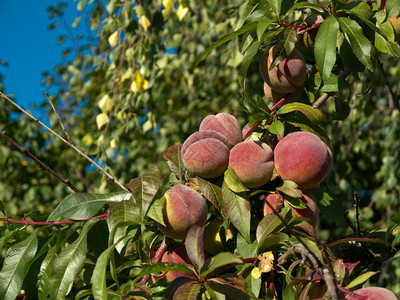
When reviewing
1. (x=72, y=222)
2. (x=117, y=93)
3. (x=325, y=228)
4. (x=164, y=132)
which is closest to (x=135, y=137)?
(x=164, y=132)

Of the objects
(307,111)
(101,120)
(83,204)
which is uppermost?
(83,204)

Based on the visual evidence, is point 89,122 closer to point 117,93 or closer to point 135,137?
point 135,137

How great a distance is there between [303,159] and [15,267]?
481mm

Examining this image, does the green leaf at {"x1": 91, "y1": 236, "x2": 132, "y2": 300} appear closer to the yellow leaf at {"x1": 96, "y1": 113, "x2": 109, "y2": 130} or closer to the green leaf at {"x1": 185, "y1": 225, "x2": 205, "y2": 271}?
the green leaf at {"x1": 185, "y1": 225, "x2": 205, "y2": 271}

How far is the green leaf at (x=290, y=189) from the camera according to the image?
78cm

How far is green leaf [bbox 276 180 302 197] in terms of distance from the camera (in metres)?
0.78

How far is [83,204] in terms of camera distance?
821mm

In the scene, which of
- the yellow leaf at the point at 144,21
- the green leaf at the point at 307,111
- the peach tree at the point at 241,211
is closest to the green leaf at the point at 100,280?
the peach tree at the point at 241,211

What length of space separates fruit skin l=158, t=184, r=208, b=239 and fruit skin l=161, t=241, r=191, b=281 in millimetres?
26

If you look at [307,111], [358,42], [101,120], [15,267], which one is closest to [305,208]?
[307,111]

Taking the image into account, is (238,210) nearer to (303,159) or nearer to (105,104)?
(303,159)

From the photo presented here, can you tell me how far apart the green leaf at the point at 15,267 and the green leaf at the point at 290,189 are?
0.40 m

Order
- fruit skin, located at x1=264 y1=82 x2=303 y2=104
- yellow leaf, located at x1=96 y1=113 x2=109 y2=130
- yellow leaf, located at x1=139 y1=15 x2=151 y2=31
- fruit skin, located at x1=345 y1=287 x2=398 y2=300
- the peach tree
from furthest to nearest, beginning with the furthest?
1. yellow leaf, located at x1=96 y1=113 x2=109 y2=130
2. yellow leaf, located at x1=139 y1=15 x2=151 y2=31
3. fruit skin, located at x1=264 y1=82 x2=303 y2=104
4. the peach tree
5. fruit skin, located at x1=345 y1=287 x2=398 y2=300

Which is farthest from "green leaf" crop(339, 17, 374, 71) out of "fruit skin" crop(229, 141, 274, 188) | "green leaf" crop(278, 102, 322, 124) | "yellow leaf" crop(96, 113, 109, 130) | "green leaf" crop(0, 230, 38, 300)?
"yellow leaf" crop(96, 113, 109, 130)
